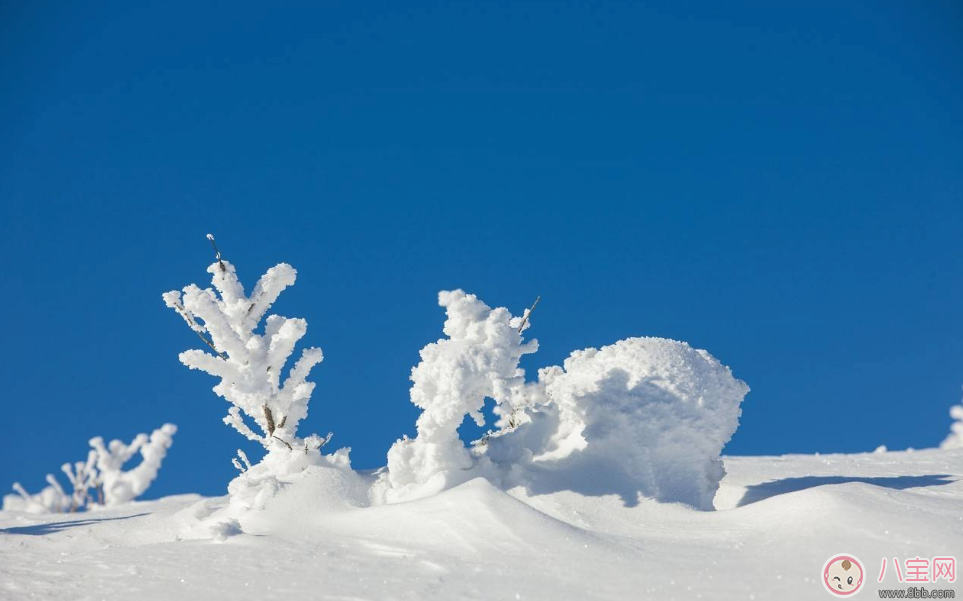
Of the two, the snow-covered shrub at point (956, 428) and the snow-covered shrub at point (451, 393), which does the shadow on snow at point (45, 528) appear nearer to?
the snow-covered shrub at point (451, 393)

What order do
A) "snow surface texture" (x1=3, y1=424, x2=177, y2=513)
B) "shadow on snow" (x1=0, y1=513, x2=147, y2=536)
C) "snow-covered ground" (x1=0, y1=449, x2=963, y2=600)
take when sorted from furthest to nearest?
"snow surface texture" (x1=3, y1=424, x2=177, y2=513)
"shadow on snow" (x1=0, y1=513, x2=147, y2=536)
"snow-covered ground" (x1=0, y1=449, x2=963, y2=600)

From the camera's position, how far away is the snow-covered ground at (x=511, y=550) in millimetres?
6398

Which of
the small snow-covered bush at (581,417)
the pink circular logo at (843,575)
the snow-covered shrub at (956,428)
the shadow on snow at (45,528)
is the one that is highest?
the snow-covered shrub at (956,428)

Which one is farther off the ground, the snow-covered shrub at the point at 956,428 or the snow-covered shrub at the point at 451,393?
the snow-covered shrub at the point at 956,428

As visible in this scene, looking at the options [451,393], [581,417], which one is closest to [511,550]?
[451,393]

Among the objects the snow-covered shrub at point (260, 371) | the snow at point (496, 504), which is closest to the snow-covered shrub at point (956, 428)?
A: the snow at point (496, 504)

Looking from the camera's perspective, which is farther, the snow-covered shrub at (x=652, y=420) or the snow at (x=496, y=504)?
the snow-covered shrub at (x=652, y=420)

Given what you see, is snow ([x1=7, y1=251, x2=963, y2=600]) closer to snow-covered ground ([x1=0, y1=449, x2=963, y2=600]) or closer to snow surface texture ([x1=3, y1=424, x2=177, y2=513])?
snow-covered ground ([x1=0, y1=449, x2=963, y2=600])

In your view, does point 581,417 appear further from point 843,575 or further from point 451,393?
point 843,575

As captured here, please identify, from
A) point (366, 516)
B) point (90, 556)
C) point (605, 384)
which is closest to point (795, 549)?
point (605, 384)

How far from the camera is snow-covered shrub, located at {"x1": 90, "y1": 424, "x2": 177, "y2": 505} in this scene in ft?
75.7

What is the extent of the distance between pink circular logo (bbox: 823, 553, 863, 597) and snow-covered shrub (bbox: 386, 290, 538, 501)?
3712 millimetres

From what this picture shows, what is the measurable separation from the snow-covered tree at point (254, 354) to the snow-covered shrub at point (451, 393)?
50.6 inches

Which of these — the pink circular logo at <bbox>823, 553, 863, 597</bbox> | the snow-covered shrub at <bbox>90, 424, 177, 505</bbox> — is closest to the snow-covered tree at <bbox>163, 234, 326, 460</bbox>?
the pink circular logo at <bbox>823, 553, 863, 597</bbox>
